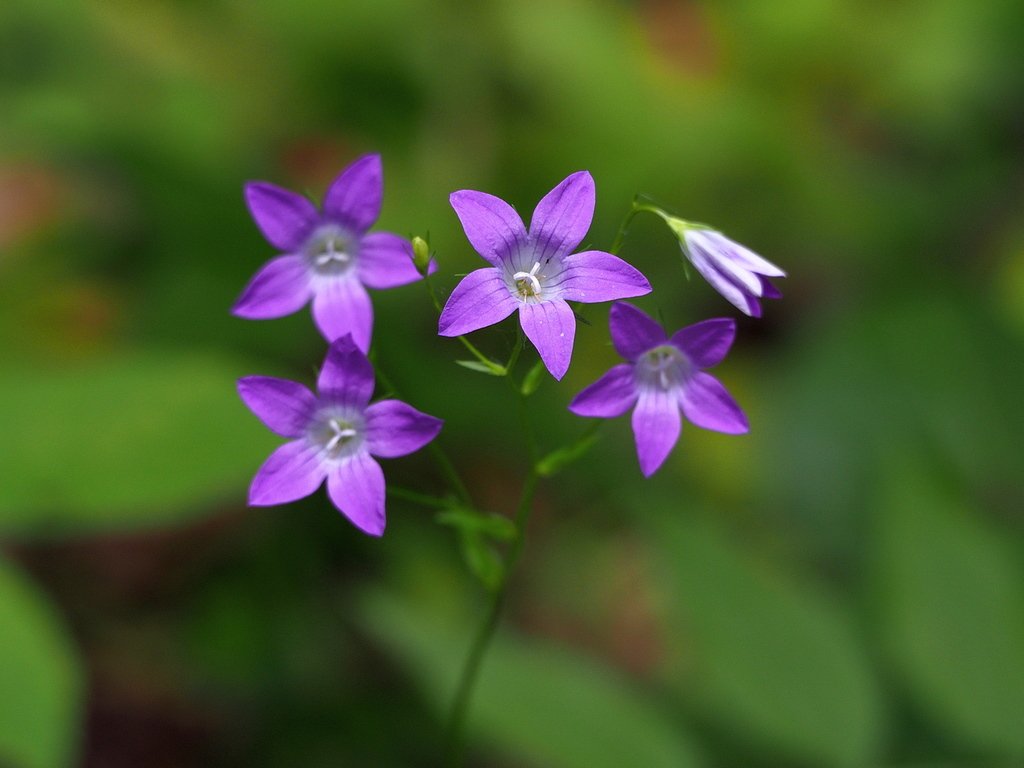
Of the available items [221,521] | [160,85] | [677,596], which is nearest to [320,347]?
[221,521]

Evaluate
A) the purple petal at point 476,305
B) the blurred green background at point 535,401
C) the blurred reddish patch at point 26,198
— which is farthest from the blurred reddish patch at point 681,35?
the purple petal at point 476,305

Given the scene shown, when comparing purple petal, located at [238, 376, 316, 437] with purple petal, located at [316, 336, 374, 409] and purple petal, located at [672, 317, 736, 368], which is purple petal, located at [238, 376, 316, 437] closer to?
purple petal, located at [316, 336, 374, 409]

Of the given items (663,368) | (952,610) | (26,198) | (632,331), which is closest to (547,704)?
(952,610)

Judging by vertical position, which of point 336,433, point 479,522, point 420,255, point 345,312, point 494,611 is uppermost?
point 420,255

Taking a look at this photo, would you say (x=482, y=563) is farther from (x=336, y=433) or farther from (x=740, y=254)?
(x=740, y=254)

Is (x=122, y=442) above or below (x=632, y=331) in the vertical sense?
below

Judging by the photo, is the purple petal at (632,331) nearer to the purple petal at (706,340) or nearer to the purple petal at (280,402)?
the purple petal at (706,340)
